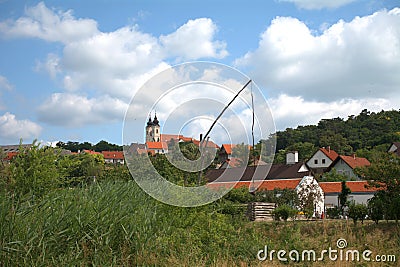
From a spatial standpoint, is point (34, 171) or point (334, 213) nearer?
point (34, 171)

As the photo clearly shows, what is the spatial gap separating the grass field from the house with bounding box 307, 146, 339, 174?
3973 centimetres

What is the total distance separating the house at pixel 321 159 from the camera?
161ft

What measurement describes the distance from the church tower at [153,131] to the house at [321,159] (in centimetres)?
4335

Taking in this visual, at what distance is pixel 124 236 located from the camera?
7.27 meters

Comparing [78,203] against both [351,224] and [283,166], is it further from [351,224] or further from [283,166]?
[283,166]

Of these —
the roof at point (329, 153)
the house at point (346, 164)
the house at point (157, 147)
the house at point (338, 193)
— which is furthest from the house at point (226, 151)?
the roof at point (329, 153)

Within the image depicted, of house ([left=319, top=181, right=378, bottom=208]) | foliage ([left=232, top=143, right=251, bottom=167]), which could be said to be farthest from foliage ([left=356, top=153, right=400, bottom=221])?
house ([left=319, top=181, right=378, bottom=208])

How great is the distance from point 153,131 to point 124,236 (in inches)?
65.4

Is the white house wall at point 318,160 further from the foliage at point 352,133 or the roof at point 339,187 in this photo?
the roof at point 339,187

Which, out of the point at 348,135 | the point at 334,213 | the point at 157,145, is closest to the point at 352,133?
the point at 348,135

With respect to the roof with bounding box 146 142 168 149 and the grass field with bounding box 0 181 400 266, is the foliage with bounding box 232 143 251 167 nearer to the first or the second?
the roof with bounding box 146 142 168 149

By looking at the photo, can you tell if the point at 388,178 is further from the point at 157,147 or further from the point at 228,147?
the point at 157,147

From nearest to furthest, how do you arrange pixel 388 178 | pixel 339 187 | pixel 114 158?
pixel 388 178 → pixel 339 187 → pixel 114 158

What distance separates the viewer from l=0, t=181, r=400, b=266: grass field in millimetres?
6293
